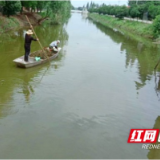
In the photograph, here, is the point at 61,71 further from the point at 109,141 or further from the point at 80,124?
the point at 109,141

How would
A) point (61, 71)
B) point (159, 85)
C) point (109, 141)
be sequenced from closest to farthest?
point (109, 141)
point (159, 85)
point (61, 71)

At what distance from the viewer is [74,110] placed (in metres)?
7.79

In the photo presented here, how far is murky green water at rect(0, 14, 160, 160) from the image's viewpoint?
5.77 metres

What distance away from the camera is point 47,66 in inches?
493

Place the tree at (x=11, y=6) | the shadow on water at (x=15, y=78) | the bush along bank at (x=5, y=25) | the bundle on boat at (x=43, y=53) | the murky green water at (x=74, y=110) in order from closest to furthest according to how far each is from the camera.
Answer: the murky green water at (x=74, y=110) → the shadow on water at (x=15, y=78) → the bundle on boat at (x=43, y=53) → the bush along bank at (x=5, y=25) → the tree at (x=11, y=6)

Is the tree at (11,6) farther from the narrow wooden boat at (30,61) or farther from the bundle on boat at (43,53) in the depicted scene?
the narrow wooden boat at (30,61)

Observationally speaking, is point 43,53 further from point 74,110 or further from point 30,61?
point 74,110

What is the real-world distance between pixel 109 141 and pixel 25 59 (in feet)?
23.8

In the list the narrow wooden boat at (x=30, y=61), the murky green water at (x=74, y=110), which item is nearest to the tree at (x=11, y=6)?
the murky green water at (x=74, y=110)

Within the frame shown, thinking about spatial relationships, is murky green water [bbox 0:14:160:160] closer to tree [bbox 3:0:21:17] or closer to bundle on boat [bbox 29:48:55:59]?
bundle on boat [bbox 29:48:55:59]

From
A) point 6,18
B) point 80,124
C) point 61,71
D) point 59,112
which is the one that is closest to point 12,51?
point 61,71

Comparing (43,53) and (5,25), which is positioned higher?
(5,25)

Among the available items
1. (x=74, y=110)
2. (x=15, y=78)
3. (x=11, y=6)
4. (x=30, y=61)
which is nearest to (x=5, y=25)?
(x=11, y=6)

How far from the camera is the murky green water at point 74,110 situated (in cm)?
577
